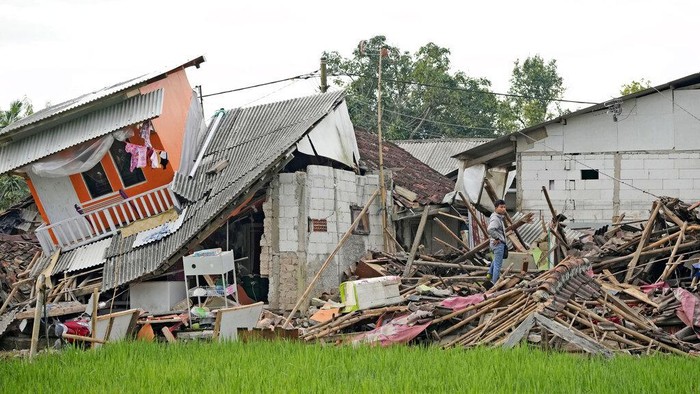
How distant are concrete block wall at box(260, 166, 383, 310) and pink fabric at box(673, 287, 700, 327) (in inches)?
303

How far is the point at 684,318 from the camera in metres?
16.5

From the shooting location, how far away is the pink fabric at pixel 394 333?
16750mm

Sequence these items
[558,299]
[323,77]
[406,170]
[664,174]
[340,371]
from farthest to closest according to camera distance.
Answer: [323,77] < [406,170] < [664,174] < [558,299] < [340,371]

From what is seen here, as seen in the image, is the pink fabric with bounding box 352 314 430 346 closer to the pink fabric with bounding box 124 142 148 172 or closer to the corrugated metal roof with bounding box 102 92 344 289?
the corrugated metal roof with bounding box 102 92 344 289

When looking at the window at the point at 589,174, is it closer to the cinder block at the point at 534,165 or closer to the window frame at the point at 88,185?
the cinder block at the point at 534,165

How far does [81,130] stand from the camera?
2306 centimetres

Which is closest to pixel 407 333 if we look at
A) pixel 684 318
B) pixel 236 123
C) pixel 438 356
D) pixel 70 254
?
pixel 438 356

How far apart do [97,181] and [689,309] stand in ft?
41.8

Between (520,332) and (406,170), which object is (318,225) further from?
(520,332)

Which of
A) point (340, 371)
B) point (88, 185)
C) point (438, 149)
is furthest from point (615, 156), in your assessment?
point (438, 149)

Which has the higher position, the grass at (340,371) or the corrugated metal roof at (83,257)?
the corrugated metal roof at (83,257)

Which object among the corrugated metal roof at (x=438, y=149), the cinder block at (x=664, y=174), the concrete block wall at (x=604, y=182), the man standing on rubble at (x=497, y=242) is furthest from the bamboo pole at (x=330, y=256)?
the corrugated metal roof at (x=438, y=149)

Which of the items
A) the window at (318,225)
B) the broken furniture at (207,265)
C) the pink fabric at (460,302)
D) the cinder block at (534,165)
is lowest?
the pink fabric at (460,302)

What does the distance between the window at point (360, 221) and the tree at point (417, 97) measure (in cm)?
2430
